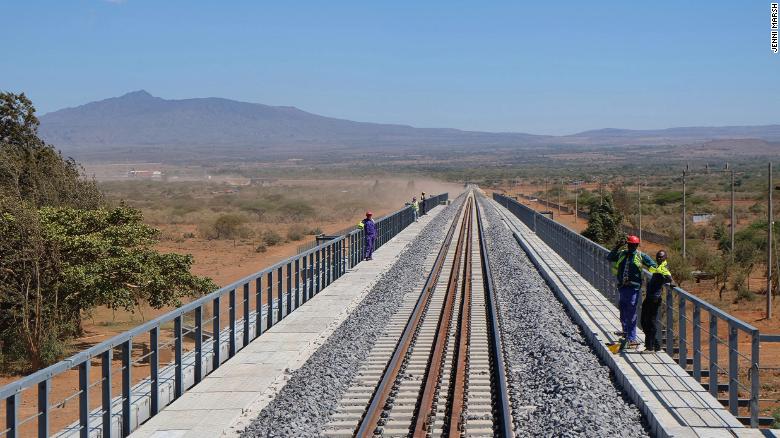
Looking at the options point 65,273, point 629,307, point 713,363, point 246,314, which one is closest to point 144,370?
point 65,273

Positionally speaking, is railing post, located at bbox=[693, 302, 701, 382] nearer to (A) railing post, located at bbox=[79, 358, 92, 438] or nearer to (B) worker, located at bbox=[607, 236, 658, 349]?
(B) worker, located at bbox=[607, 236, 658, 349]

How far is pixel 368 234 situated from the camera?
2889cm

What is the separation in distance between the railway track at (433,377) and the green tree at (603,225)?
81.8 ft

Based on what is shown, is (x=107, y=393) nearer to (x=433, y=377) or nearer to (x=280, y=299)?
(x=433, y=377)

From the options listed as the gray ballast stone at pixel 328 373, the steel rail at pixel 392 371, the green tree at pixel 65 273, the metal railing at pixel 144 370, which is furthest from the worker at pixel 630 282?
the green tree at pixel 65 273

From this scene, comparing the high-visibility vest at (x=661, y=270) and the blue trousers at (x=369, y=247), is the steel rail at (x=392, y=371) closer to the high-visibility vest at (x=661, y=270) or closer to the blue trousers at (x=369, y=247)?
the high-visibility vest at (x=661, y=270)

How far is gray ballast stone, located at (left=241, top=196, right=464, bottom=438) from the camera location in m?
10.3

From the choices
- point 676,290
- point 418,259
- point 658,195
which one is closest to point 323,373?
point 676,290

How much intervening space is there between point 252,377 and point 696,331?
580 cm

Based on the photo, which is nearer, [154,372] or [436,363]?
[154,372]

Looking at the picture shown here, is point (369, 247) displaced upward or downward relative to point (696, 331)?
downward

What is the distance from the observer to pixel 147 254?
71.7 ft

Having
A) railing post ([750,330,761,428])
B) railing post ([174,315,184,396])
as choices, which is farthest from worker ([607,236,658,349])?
railing post ([174,315,184,396])

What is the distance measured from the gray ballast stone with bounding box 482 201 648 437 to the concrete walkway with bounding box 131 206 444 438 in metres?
3.09
